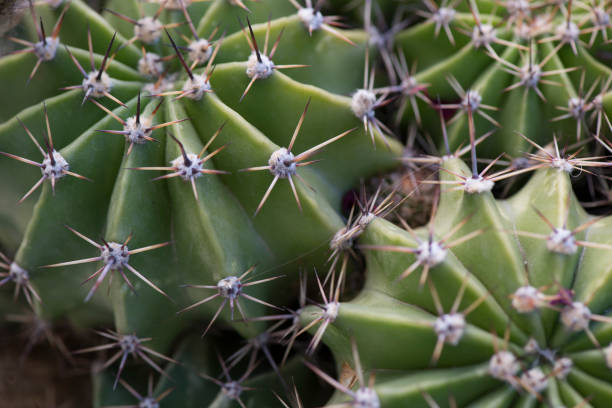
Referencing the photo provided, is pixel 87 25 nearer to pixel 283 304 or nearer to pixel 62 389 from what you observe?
pixel 283 304

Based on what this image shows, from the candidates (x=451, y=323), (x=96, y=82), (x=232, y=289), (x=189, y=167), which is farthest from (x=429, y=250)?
(x=96, y=82)

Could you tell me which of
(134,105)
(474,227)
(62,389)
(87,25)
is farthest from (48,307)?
(474,227)

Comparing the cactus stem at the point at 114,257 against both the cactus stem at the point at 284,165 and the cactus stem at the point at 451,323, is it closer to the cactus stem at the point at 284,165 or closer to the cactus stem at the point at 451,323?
the cactus stem at the point at 284,165

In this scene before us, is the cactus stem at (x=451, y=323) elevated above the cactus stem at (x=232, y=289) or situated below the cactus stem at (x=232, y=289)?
below

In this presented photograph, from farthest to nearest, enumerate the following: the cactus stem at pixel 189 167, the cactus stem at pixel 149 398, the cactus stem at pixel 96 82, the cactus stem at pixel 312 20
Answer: the cactus stem at pixel 149 398 < the cactus stem at pixel 312 20 < the cactus stem at pixel 96 82 < the cactus stem at pixel 189 167

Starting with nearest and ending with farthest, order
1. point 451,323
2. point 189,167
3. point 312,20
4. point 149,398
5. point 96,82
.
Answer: point 451,323 → point 189,167 → point 96,82 → point 312,20 → point 149,398

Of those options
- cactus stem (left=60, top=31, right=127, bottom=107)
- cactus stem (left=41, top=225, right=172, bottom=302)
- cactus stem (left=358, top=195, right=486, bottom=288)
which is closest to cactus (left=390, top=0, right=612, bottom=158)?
cactus stem (left=358, top=195, right=486, bottom=288)

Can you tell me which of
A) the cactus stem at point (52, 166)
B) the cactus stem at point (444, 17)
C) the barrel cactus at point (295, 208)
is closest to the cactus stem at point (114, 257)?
the barrel cactus at point (295, 208)

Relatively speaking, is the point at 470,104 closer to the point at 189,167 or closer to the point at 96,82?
the point at 189,167
